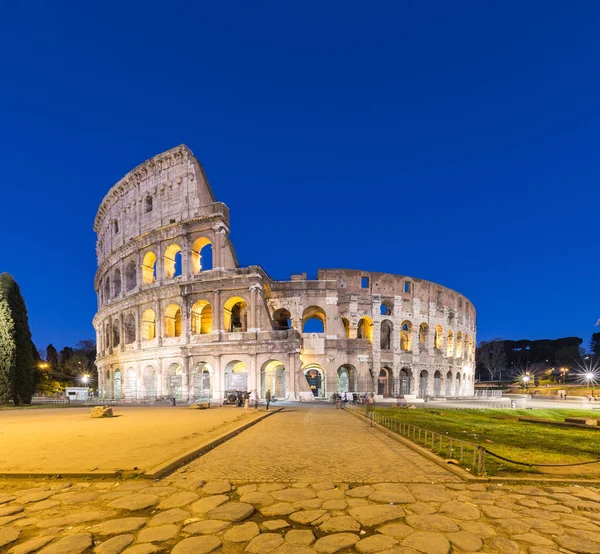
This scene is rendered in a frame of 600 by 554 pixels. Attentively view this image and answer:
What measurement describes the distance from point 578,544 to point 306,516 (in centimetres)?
265

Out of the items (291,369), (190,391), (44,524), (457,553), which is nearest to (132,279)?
(190,391)

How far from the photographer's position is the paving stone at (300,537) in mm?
3545

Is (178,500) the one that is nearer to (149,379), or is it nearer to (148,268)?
(149,379)

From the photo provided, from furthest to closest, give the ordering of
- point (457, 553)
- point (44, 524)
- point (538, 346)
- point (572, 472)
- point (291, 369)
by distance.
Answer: point (538, 346), point (291, 369), point (572, 472), point (44, 524), point (457, 553)

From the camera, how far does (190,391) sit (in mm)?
28516

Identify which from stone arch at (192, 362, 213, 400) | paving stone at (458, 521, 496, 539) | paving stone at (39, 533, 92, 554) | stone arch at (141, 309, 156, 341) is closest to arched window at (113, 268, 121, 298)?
stone arch at (141, 309, 156, 341)

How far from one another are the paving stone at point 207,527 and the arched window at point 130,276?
33967mm

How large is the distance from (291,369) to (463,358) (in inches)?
1113

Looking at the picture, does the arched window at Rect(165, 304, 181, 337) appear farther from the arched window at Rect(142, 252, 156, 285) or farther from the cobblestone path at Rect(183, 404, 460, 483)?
the cobblestone path at Rect(183, 404, 460, 483)

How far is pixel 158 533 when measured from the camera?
145 inches

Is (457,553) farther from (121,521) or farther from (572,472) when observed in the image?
(572,472)

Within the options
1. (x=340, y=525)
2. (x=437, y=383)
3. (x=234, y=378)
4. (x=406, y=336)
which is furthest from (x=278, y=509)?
(x=437, y=383)

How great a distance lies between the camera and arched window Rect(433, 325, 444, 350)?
4134cm

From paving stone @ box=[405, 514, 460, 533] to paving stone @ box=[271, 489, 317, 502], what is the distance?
4.35 feet
